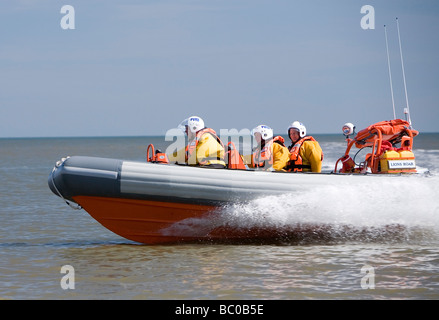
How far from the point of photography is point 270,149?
8.77 m

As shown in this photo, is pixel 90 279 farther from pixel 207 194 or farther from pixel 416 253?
pixel 416 253

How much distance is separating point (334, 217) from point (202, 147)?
1801 mm

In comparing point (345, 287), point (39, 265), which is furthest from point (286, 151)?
point (39, 265)

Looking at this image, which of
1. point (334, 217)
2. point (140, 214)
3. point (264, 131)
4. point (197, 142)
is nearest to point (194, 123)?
point (197, 142)

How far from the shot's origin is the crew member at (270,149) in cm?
877

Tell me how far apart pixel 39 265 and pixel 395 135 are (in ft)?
15.9

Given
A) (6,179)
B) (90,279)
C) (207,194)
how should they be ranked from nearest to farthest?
(90,279)
(207,194)
(6,179)

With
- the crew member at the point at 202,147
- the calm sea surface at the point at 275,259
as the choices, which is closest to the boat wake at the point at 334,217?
the calm sea surface at the point at 275,259

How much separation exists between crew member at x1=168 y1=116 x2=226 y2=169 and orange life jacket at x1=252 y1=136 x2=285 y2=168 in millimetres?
492

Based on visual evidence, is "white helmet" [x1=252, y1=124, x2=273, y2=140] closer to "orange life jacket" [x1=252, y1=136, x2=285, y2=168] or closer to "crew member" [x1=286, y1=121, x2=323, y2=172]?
"orange life jacket" [x1=252, y1=136, x2=285, y2=168]

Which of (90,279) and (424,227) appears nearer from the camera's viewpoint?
(90,279)

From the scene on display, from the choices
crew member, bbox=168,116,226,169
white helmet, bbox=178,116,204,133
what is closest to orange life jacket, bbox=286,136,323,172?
crew member, bbox=168,116,226,169

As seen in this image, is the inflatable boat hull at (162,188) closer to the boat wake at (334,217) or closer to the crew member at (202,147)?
the boat wake at (334,217)

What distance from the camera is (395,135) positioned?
9406 mm
